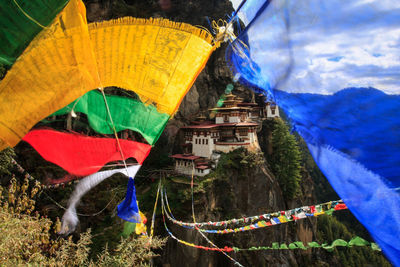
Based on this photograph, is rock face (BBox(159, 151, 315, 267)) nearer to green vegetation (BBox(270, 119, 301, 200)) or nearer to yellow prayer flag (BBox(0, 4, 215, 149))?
green vegetation (BBox(270, 119, 301, 200))

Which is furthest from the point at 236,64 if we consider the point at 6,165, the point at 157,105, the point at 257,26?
the point at 6,165

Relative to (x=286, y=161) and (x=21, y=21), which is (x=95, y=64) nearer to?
(x=21, y=21)

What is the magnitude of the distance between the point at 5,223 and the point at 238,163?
10.7m

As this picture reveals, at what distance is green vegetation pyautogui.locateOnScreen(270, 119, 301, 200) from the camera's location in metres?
15.1

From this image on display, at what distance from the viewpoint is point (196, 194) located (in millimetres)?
10078

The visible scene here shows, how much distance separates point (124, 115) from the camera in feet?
11.0

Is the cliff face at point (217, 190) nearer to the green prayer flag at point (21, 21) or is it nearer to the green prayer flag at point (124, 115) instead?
the green prayer flag at point (124, 115)

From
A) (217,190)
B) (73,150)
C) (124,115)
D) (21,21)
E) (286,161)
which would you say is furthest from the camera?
(286,161)

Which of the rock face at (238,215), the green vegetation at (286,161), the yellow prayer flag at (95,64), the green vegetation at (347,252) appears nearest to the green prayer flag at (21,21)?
the yellow prayer flag at (95,64)

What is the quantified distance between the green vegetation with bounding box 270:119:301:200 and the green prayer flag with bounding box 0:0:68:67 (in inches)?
617

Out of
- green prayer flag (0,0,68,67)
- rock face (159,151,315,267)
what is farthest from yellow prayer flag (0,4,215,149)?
rock face (159,151,315,267)

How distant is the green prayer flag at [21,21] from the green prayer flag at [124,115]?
1094 mm

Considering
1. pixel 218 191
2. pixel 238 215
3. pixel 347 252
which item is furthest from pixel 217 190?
pixel 347 252

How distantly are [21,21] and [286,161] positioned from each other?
16.1m
